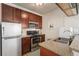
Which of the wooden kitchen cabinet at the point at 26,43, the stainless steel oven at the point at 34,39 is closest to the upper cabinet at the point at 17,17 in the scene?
the stainless steel oven at the point at 34,39

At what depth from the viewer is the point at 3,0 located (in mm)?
940

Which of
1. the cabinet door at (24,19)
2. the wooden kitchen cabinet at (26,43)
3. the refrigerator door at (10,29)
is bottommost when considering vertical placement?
the wooden kitchen cabinet at (26,43)

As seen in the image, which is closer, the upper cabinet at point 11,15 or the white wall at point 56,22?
the white wall at point 56,22

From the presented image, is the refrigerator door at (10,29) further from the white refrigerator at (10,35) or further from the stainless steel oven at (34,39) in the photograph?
the stainless steel oven at (34,39)

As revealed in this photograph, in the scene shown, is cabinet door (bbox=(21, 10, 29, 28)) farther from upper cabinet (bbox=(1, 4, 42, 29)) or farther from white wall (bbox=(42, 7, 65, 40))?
white wall (bbox=(42, 7, 65, 40))

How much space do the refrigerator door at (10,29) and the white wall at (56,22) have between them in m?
0.55

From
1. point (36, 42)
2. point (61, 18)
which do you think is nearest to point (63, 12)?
point (61, 18)

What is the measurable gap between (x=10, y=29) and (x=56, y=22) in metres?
0.82

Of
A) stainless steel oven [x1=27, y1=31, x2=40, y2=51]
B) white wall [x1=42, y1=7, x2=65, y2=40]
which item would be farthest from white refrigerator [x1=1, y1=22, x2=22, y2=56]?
white wall [x1=42, y1=7, x2=65, y2=40]

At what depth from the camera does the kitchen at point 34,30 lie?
135 cm

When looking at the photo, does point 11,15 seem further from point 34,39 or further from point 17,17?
point 34,39

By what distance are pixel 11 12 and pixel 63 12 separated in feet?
2.83

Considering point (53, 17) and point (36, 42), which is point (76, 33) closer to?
point (53, 17)

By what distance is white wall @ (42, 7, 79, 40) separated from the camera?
1.35 m
